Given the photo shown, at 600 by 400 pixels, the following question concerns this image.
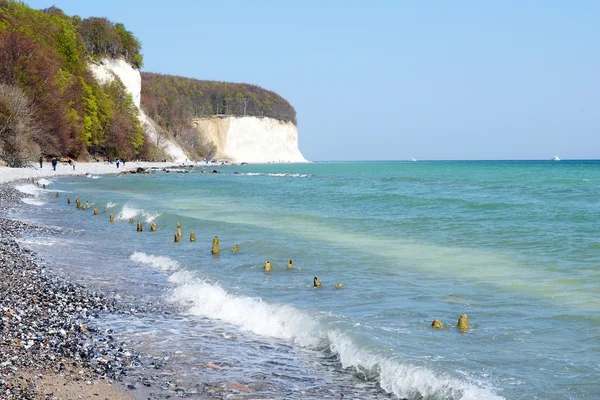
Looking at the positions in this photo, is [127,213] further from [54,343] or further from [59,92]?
[59,92]

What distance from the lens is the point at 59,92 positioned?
6531cm

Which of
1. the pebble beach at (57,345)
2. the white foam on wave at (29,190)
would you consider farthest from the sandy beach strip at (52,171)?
the pebble beach at (57,345)

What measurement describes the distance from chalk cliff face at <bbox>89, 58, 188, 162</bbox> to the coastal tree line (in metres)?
2.17

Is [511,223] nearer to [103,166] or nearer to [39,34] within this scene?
[103,166]

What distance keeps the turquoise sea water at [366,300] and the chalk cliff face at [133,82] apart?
78178 millimetres

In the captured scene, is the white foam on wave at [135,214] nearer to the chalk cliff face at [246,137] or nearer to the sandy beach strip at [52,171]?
the sandy beach strip at [52,171]

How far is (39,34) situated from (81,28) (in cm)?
2601

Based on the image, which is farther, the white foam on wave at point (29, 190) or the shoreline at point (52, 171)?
the shoreline at point (52, 171)

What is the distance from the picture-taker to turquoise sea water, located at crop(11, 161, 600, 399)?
24.4 ft

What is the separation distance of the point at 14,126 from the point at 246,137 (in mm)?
125765

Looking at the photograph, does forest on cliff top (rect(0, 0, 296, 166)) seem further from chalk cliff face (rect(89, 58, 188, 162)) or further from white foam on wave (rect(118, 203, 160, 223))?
white foam on wave (rect(118, 203, 160, 223))

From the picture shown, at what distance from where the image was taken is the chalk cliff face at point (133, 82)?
322 ft

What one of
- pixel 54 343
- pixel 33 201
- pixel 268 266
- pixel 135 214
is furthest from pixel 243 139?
pixel 54 343

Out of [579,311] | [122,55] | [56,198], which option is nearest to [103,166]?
[122,55]
